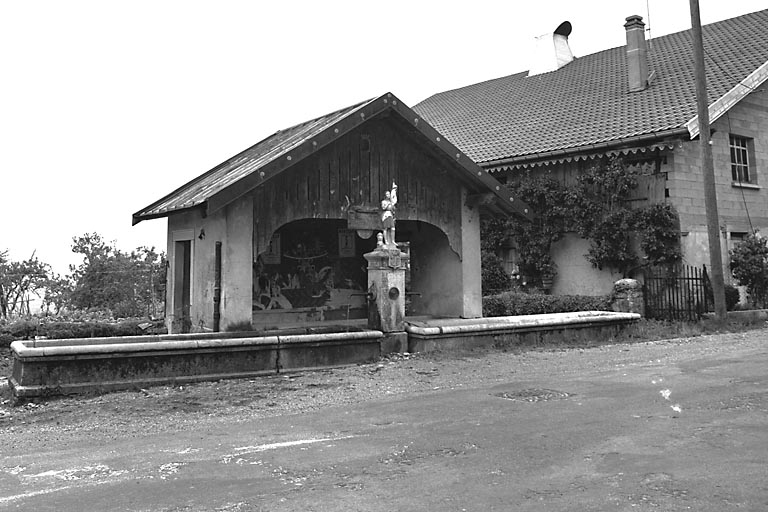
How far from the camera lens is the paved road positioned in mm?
4250

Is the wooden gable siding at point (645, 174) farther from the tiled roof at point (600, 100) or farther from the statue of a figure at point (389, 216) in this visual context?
the statue of a figure at point (389, 216)

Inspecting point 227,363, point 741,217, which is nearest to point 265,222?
point 227,363

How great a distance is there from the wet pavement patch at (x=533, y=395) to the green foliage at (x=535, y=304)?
31.8 ft

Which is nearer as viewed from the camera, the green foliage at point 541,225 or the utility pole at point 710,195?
the utility pole at point 710,195

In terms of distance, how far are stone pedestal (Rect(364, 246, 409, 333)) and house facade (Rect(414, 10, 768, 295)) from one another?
9.25 meters

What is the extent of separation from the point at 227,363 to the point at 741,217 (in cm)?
1614

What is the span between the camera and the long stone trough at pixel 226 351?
820 centimetres

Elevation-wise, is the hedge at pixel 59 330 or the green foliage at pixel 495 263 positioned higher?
the green foliage at pixel 495 263

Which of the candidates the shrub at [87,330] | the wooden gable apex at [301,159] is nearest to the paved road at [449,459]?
the wooden gable apex at [301,159]

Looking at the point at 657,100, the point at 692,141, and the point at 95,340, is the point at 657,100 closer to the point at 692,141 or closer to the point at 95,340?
the point at 692,141

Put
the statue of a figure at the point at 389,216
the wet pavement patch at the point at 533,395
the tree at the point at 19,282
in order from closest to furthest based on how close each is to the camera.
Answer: the wet pavement patch at the point at 533,395 → the statue of a figure at the point at 389,216 → the tree at the point at 19,282

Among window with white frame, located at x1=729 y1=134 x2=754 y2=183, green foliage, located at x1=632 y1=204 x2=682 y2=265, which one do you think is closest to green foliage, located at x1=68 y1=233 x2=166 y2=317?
green foliage, located at x1=632 y1=204 x2=682 y2=265

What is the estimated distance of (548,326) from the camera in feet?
42.0

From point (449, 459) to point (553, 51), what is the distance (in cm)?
2510
